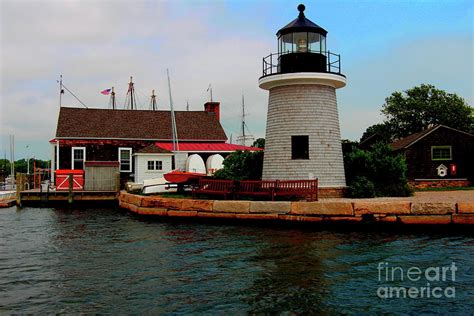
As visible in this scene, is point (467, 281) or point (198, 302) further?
point (467, 281)

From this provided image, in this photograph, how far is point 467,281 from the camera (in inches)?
384

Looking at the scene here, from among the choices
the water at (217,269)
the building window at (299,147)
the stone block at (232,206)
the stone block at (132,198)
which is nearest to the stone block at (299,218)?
the water at (217,269)

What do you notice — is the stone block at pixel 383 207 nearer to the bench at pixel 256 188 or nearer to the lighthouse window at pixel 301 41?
the bench at pixel 256 188

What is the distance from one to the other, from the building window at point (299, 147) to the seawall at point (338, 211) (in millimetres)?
3197

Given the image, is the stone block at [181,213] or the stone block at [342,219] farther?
the stone block at [181,213]

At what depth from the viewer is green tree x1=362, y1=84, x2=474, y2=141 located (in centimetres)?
4550

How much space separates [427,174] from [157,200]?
17972 mm

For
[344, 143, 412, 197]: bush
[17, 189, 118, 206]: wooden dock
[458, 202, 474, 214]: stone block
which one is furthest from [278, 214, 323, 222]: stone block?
[17, 189, 118, 206]: wooden dock

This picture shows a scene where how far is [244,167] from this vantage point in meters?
23.3

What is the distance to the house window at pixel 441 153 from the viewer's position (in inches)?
1149

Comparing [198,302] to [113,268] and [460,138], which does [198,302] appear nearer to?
[113,268]

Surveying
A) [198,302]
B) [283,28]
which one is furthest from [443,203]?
[198,302]

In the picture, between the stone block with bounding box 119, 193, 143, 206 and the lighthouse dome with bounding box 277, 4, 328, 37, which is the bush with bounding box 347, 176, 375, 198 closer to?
the lighthouse dome with bounding box 277, 4, 328, 37

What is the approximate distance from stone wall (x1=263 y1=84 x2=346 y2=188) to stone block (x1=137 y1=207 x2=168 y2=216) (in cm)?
510
